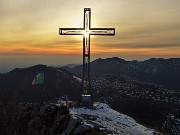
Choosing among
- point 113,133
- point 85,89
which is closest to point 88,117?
point 113,133

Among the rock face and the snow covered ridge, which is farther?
the snow covered ridge

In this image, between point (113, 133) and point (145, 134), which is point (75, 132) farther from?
point (145, 134)

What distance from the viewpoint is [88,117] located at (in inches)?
1578

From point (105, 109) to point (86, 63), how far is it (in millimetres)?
7745

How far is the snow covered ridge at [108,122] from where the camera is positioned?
3644 cm

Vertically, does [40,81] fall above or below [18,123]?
above

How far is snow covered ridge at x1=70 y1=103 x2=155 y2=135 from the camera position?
3644cm

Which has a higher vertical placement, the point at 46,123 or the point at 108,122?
the point at 108,122

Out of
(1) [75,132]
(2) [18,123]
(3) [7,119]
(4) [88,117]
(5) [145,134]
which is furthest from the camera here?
(3) [7,119]

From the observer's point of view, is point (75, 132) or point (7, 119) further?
point (7, 119)

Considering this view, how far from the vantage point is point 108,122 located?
3956 cm

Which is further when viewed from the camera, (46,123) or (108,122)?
(46,123)

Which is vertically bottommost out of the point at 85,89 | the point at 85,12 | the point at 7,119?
the point at 7,119

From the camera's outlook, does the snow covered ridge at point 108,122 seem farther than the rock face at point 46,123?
Yes
